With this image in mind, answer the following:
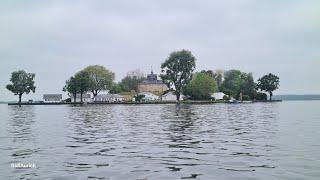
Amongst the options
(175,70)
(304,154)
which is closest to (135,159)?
(304,154)

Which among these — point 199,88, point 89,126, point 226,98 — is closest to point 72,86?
point 199,88

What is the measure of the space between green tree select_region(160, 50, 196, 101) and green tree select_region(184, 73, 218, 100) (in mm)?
5304

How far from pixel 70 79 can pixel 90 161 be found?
577ft

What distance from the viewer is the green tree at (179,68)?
16762 cm

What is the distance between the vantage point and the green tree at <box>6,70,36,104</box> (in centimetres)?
19450

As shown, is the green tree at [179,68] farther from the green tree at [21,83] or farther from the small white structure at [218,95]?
the green tree at [21,83]

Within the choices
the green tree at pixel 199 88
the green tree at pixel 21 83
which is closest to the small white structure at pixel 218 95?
the green tree at pixel 199 88

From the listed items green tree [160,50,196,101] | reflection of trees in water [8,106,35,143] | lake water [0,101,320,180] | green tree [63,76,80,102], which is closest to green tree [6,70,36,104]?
Answer: green tree [63,76,80,102]

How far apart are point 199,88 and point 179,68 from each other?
1436 cm

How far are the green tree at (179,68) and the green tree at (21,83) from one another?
67935 mm

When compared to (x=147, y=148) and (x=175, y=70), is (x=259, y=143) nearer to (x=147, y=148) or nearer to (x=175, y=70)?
(x=147, y=148)

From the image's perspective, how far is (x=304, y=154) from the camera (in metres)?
18.4

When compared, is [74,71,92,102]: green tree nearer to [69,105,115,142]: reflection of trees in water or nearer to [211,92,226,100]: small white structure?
[211,92,226,100]: small white structure

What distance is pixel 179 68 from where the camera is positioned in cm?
16850
